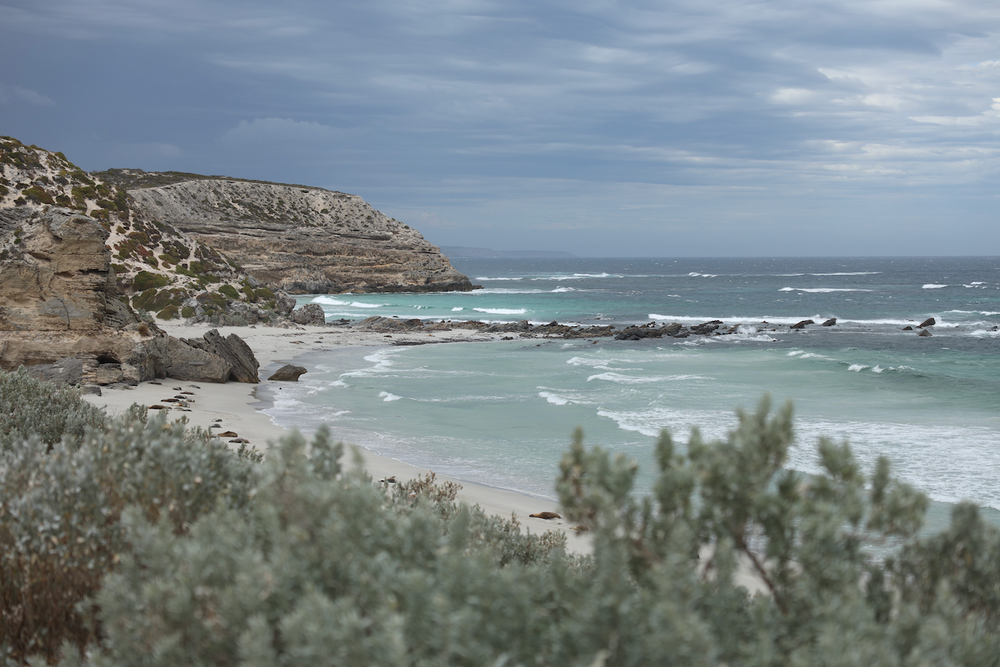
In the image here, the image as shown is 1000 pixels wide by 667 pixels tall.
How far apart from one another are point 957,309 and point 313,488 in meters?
61.8

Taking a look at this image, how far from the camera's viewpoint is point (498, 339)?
34.9 metres

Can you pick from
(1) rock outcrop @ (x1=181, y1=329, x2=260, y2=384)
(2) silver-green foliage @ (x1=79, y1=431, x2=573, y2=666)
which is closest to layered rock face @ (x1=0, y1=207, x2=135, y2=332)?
(1) rock outcrop @ (x1=181, y1=329, x2=260, y2=384)

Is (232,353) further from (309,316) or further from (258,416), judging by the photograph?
(309,316)

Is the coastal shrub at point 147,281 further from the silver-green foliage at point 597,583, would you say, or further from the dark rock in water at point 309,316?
the silver-green foliage at point 597,583

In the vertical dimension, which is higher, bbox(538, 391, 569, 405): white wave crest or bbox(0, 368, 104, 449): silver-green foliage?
bbox(0, 368, 104, 449): silver-green foliage

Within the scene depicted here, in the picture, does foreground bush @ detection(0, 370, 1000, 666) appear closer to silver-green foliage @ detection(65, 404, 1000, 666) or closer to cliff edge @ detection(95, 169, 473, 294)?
silver-green foliage @ detection(65, 404, 1000, 666)

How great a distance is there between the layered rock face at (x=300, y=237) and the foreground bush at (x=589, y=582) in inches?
2609

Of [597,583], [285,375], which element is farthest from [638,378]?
[597,583]

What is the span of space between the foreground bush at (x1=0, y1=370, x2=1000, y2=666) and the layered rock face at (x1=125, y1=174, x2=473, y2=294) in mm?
66265

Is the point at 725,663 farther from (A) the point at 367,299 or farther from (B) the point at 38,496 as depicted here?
(A) the point at 367,299

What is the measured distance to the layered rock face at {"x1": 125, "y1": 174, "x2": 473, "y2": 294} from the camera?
232ft

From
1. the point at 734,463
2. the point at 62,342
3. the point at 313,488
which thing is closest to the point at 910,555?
the point at 734,463

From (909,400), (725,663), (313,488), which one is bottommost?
(909,400)

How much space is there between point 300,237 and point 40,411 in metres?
72.1
